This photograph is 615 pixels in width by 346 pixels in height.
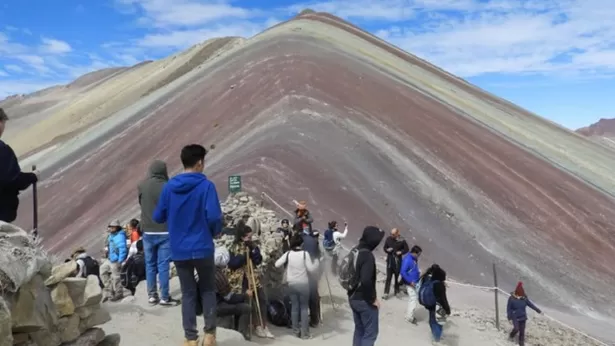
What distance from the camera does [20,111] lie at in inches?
3767

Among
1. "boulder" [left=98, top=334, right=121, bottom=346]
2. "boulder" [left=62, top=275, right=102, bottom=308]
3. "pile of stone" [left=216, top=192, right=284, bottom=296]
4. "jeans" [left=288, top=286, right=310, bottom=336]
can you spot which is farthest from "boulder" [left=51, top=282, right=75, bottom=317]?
"jeans" [left=288, top=286, right=310, bottom=336]

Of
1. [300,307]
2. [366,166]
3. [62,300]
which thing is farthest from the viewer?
[366,166]

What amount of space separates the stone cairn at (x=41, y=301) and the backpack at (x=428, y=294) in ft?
20.3

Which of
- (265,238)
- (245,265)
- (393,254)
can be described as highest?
(265,238)

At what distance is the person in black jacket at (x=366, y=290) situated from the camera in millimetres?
6766

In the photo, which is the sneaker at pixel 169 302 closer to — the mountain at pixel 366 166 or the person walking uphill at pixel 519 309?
the person walking uphill at pixel 519 309

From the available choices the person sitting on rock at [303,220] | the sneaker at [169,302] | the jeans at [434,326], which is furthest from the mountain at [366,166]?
the sneaker at [169,302]

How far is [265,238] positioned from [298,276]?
1.64 metres

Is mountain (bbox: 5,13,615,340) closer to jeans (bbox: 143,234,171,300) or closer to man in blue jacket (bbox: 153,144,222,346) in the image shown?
jeans (bbox: 143,234,171,300)

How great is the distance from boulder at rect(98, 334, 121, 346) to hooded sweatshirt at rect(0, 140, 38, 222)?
1505 millimetres

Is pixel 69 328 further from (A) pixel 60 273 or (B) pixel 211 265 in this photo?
(B) pixel 211 265

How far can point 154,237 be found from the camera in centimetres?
785

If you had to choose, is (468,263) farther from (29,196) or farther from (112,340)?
(29,196)

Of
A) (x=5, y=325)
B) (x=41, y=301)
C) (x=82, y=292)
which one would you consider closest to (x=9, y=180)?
(x=41, y=301)
